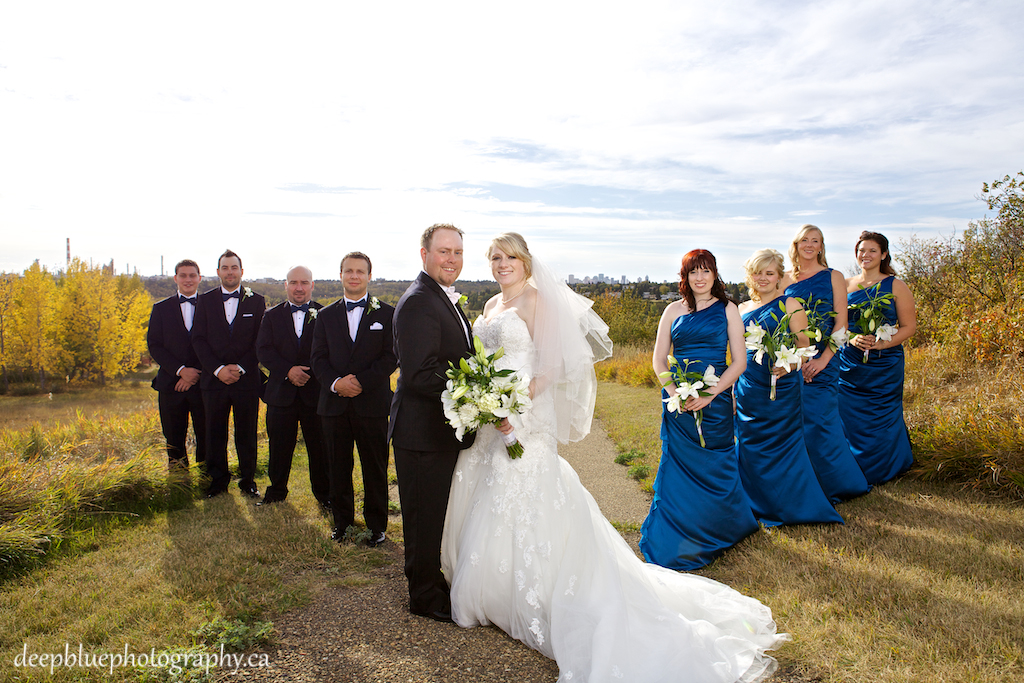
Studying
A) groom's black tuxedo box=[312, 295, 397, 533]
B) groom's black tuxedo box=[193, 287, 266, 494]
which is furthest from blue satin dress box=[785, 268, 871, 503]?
groom's black tuxedo box=[193, 287, 266, 494]

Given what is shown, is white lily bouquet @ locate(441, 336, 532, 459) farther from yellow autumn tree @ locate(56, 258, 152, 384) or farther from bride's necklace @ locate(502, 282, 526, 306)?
yellow autumn tree @ locate(56, 258, 152, 384)

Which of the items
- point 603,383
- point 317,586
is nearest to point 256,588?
point 317,586

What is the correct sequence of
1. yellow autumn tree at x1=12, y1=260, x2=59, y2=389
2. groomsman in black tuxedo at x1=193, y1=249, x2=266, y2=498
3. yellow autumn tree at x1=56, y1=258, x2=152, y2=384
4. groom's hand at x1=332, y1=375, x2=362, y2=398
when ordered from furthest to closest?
yellow autumn tree at x1=56, y1=258, x2=152, y2=384, yellow autumn tree at x1=12, y1=260, x2=59, y2=389, groomsman in black tuxedo at x1=193, y1=249, x2=266, y2=498, groom's hand at x1=332, y1=375, x2=362, y2=398

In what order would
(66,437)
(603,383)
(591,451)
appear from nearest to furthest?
(66,437) → (591,451) → (603,383)

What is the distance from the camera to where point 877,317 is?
258 inches

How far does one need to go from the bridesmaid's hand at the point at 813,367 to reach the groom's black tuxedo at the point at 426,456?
161 inches

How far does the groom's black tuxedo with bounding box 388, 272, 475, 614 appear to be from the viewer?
3908 millimetres

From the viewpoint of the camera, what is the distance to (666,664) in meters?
3.17

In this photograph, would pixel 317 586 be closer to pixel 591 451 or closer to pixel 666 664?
pixel 666 664

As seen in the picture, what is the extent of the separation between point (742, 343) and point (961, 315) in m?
9.51

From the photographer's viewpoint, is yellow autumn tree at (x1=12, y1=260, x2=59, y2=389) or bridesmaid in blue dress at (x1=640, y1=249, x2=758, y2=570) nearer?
bridesmaid in blue dress at (x1=640, y1=249, x2=758, y2=570)

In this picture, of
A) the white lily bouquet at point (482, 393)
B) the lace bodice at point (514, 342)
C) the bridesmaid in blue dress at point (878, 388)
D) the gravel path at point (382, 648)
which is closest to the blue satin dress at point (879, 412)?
the bridesmaid in blue dress at point (878, 388)

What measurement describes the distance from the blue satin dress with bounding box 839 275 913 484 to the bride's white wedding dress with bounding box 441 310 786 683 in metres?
3.88

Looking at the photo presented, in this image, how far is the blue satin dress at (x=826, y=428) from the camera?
6113mm
